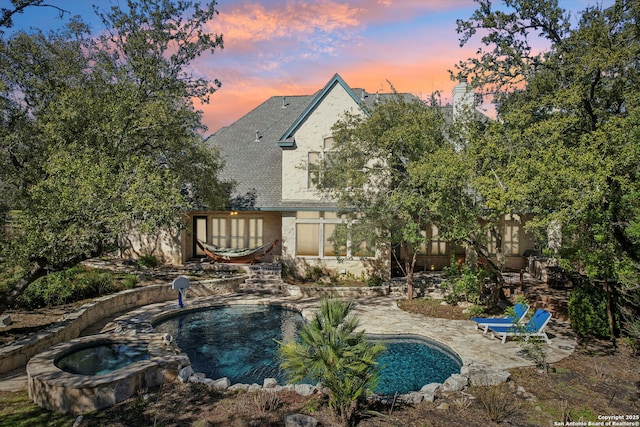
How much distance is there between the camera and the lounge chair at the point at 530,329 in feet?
34.8

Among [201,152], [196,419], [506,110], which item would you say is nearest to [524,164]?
[506,110]

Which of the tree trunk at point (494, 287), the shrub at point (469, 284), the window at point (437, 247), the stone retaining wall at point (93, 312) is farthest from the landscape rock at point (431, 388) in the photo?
the window at point (437, 247)

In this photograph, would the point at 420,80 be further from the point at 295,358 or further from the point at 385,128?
the point at 295,358

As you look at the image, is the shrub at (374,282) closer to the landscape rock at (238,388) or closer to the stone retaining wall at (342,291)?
the stone retaining wall at (342,291)

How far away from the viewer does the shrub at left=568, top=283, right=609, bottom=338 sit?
1114 centimetres

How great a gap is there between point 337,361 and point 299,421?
3.60 feet

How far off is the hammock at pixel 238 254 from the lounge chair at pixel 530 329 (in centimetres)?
1224

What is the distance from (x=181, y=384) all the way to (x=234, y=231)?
1501cm

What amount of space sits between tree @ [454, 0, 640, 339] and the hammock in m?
12.0

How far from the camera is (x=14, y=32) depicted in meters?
13.7

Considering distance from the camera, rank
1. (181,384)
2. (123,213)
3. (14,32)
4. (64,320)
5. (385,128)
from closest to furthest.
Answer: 1. (181,384)
2. (123,213)
3. (64,320)
4. (14,32)
5. (385,128)

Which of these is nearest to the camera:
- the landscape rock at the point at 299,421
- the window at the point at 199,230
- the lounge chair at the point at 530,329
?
the landscape rock at the point at 299,421

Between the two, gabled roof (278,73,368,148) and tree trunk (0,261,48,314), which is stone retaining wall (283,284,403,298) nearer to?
gabled roof (278,73,368,148)

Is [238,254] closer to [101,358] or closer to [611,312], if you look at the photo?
[101,358]
